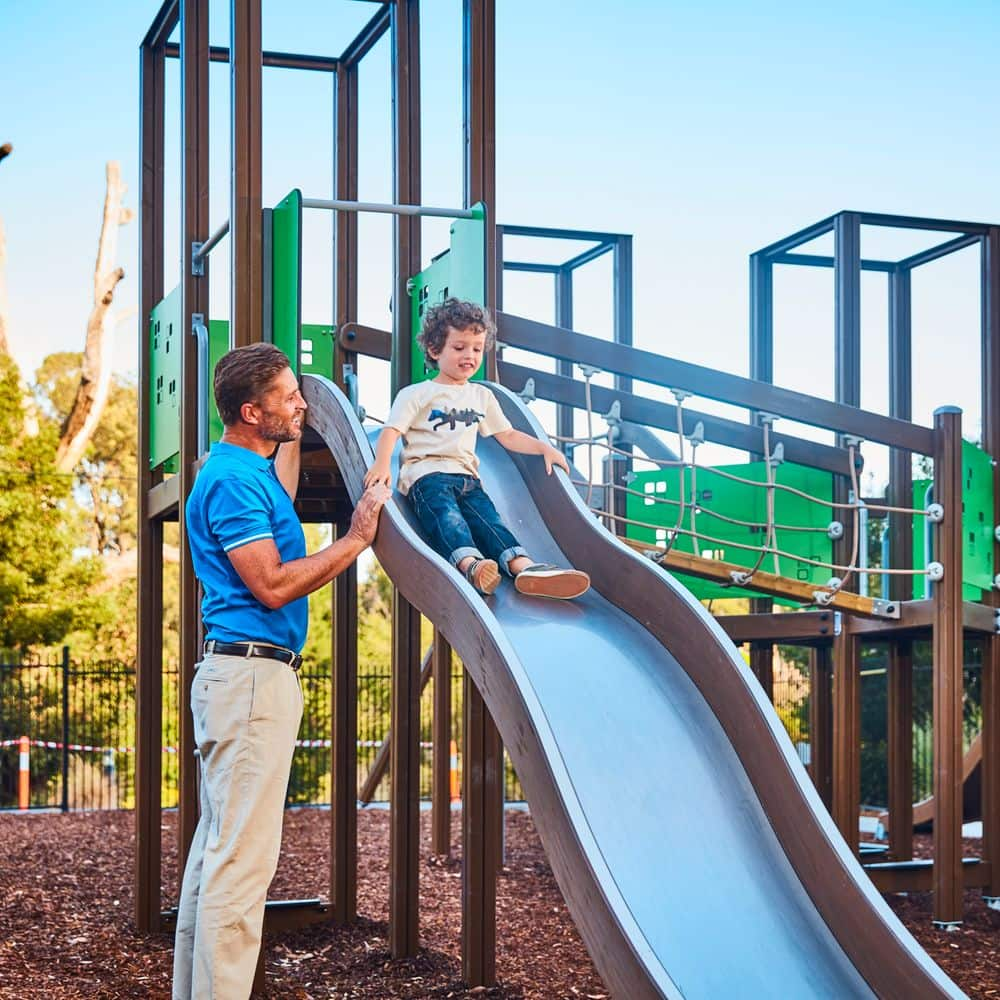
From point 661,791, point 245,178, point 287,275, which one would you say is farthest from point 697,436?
point 661,791

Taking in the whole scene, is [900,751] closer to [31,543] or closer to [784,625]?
[784,625]

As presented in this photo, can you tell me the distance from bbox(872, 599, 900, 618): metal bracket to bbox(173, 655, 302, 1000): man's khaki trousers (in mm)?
6128

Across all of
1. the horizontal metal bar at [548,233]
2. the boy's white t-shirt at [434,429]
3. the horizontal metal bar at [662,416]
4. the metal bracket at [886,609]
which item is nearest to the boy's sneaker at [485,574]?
the boy's white t-shirt at [434,429]

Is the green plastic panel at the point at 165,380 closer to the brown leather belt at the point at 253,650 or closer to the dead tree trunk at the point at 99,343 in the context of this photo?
the brown leather belt at the point at 253,650

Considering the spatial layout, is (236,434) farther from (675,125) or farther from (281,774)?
(675,125)

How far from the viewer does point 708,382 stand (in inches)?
369

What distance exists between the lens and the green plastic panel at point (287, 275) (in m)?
7.03

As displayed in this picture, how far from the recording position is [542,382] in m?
10.2

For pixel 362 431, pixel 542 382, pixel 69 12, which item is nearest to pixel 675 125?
pixel 69 12

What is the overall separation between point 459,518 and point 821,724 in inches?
265

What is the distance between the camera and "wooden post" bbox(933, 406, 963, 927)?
9.36 metres

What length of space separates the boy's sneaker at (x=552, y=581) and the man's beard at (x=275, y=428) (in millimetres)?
1452

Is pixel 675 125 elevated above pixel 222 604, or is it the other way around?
pixel 675 125

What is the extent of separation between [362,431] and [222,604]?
5.52 feet
